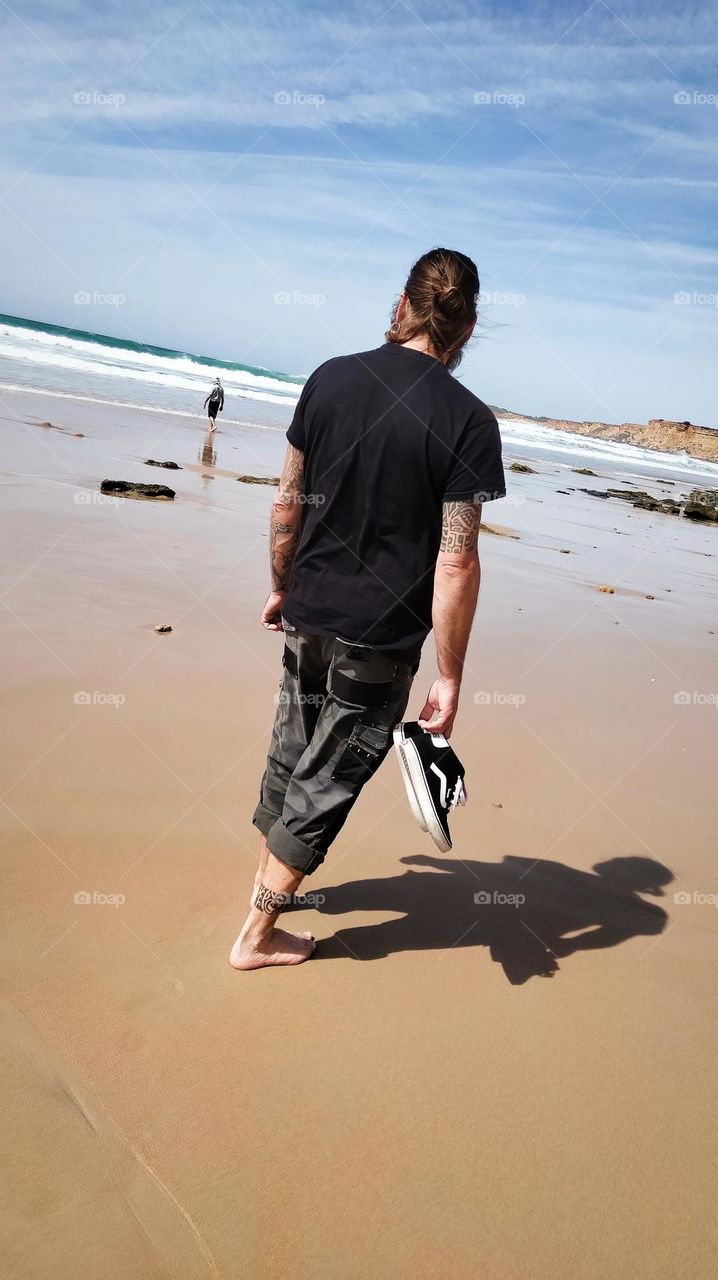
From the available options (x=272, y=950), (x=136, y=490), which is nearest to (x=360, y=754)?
(x=272, y=950)

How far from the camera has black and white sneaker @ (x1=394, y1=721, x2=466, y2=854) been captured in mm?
2521

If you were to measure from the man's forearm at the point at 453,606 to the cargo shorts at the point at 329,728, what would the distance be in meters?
0.14

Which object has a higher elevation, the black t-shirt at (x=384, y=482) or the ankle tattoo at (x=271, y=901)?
the black t-shirt at (x=384, y=482)

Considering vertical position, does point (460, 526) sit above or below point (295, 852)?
above

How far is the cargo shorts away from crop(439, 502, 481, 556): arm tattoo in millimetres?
367

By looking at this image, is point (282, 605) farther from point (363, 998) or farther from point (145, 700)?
point (145, 700)

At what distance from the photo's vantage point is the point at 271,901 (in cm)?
262

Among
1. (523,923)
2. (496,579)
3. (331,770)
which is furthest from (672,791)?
(496,579)

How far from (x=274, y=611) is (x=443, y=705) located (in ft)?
2.16

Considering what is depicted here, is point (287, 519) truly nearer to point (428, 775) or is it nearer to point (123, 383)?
point (428, 775)

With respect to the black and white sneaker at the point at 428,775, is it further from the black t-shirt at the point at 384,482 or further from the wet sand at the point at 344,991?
the wet sand at the point at 344,991

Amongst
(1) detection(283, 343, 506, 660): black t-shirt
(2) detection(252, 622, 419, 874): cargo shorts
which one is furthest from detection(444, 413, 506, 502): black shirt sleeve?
(2) detection(252, 622, 419, 874): cargo shorts

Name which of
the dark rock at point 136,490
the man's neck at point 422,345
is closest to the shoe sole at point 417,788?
the man's neck at point 422,345

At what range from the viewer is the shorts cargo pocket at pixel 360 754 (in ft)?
8.25
